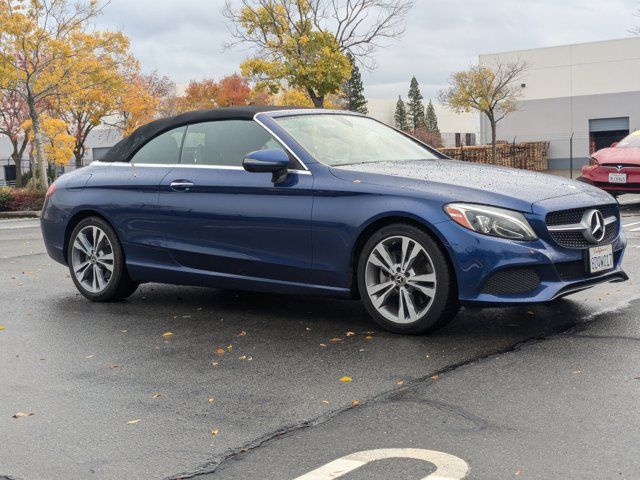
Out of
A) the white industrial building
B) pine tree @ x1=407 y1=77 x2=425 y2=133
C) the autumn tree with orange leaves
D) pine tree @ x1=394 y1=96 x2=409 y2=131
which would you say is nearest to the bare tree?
the white industrial building

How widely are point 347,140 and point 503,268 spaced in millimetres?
1796

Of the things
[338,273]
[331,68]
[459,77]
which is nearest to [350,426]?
[338,273]

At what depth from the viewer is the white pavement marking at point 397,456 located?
3.38 meters

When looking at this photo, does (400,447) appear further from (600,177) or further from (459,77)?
(459,77)

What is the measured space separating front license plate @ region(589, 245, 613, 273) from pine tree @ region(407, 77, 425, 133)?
11167 centimetres

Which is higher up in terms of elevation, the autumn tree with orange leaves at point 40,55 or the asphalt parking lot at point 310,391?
the autumn tree with orange leaves at point 40,55

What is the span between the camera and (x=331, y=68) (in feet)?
117

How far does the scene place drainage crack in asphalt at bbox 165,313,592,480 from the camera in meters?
3.56

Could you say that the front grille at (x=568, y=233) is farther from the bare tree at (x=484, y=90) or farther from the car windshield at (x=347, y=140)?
the bare tree at (x=484, y=90)

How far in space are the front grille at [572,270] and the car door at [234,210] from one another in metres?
1.66

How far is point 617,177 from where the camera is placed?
1658 centimetres

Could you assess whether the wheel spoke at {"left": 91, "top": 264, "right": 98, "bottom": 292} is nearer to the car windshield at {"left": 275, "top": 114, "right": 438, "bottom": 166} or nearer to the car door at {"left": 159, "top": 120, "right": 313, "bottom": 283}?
the car door at {"left": 159, "top": 120, "right": 313, "bottom": 283}

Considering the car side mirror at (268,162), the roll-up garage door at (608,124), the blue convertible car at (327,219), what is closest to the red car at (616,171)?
the blue convertible car at (327,219)

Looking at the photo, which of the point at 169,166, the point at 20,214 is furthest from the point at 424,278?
the point at 20,214
